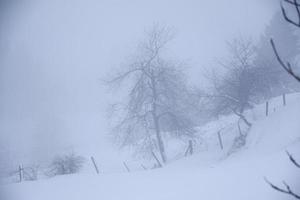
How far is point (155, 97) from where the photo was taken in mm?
18750

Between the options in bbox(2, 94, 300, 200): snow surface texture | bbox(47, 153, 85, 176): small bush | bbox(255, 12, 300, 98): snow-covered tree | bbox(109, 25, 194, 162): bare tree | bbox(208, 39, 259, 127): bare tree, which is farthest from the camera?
bbox(255, 12, 300, 98): snow-covered tree

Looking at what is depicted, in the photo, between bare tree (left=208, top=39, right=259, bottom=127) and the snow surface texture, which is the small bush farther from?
bare tree (left=208, top=39, right=259, bottom=127)

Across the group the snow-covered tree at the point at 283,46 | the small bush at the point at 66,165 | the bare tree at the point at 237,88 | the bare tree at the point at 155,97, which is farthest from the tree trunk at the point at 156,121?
the snow-covered tree at the point at 283,46

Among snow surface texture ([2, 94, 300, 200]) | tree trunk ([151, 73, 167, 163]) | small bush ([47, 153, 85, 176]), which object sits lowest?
snow surface texture ([2, 94, 300, 200])

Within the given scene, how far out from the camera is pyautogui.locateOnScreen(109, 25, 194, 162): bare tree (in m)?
18.5

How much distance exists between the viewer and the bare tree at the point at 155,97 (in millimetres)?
18453

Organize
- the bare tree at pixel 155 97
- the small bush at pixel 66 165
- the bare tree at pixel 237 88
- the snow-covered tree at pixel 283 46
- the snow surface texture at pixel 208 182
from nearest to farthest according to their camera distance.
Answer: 1. the snow surface texture at pixel 208 182
2. the small bush at pixel 66 165
3. the bare tree at pixel 237 88
4. the bare tree at pixel 155 97
5. the snow-covered tree at pixel 283 46

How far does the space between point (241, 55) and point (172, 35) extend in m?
5.48

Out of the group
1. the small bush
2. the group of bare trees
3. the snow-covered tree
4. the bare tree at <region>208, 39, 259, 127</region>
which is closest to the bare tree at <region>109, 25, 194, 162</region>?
the group of bare trees

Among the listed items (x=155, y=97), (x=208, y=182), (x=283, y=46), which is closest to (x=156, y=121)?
(x=155, y=97)

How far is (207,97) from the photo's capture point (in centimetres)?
1811

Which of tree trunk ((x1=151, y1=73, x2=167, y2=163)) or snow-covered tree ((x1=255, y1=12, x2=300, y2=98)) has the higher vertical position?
snow-covered tree ((x1=255, y1=12, x2=300, y2=98))

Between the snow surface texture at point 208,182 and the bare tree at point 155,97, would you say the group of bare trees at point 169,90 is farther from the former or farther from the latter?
the snow surface texture at point 208,182

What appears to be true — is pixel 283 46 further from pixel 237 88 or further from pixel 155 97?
pixel 155 97
